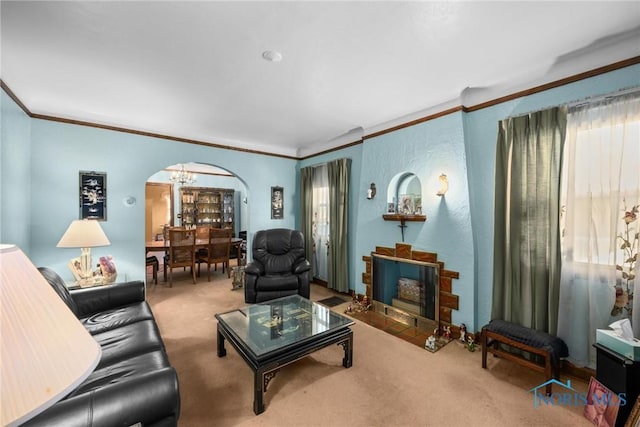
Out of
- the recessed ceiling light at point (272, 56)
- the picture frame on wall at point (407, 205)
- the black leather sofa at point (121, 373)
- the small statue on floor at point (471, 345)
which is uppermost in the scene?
the recessed ceiling light at point (272, 56)

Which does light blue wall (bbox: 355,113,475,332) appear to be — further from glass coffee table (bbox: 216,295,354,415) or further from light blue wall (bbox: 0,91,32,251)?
light blue wall (bbox: 0,91,32,251)

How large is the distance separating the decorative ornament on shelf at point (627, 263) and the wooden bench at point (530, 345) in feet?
1.64

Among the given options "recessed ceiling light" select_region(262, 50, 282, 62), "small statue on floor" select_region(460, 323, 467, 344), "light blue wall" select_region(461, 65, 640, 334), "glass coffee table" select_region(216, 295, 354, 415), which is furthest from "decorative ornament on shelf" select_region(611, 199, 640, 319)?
"recessed ceiling light" select_region(262, 50, 282, 62)

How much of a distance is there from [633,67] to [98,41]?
13.0 ft

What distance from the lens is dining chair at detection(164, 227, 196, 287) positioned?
4.73 metres

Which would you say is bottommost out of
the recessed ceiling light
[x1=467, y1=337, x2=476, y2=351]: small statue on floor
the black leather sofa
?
[x1=467, y1=337, x2=476, y2=351]: small statue on floor

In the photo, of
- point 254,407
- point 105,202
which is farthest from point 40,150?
point 254,407

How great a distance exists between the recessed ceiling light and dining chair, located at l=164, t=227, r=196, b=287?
3614mm

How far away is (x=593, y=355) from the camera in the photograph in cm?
215

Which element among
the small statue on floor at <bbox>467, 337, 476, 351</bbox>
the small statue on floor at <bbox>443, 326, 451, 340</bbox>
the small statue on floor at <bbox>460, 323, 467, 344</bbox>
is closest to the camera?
the small statue on floor at <bbox>467, 337, 476, 351</bbox>

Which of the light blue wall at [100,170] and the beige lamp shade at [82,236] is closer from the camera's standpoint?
the beige lamp shade at [82,236]

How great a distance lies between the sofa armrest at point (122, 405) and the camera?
1.01 m

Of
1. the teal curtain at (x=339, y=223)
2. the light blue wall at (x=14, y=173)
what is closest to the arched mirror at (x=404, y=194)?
the teal curtain at (x=339, y=223)

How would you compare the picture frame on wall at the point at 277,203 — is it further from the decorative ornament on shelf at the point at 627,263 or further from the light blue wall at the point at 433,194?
the decorative ornament on shelf at the point at 627,263
